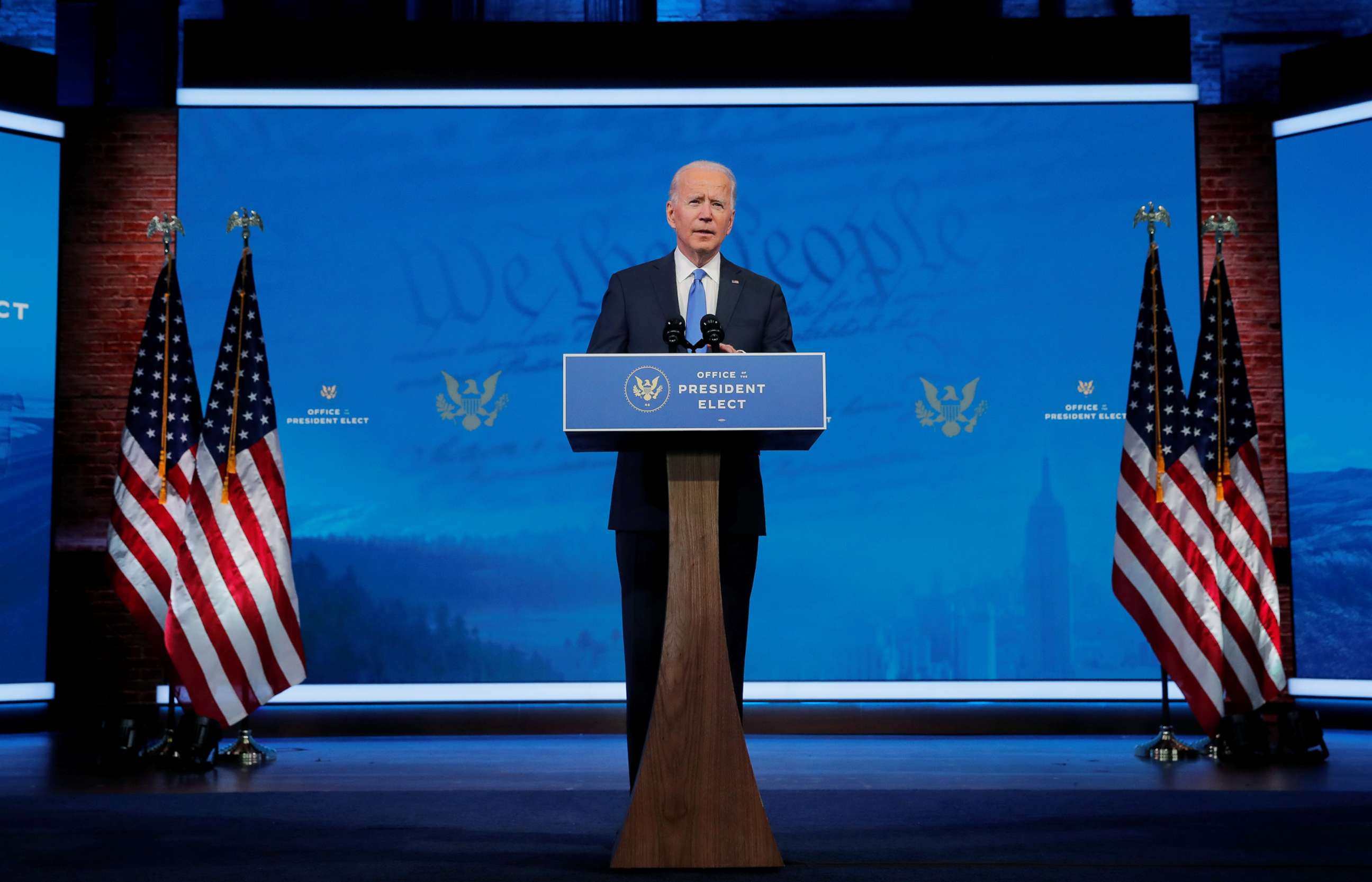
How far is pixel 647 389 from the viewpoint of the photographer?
2477 millimetres

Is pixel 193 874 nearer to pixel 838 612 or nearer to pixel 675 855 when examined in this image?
pixel 675 855

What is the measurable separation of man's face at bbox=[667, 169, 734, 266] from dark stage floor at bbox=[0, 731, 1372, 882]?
1432mm

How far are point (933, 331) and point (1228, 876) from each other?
422 cm

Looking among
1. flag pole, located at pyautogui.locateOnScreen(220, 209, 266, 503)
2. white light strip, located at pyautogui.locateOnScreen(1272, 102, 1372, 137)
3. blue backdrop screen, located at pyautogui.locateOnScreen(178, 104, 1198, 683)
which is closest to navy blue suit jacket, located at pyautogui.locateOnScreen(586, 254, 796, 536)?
flag pole, located at pyautogui.locateOnScreen(220, 209, 266, 503)

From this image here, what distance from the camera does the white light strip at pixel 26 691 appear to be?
19.9 feet

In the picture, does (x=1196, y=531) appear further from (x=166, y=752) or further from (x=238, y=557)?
(x=166, y=752)

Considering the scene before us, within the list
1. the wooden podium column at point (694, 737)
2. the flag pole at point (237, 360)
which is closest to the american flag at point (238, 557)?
the flag pole at point (237, 360)

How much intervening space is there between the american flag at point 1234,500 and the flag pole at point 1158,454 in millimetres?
170

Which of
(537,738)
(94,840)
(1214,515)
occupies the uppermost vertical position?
(1214,515)

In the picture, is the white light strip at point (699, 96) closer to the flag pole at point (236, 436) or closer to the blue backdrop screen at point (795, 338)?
the blue backdrop screen at point (795, 338)

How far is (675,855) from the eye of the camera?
2.46m

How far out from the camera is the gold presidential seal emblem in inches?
97.3

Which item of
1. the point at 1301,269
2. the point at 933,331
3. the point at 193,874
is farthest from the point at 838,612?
the point at 193,874

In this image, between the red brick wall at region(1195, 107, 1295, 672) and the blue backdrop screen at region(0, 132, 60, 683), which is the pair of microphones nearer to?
the red brick wall at region(1195, 107, 1295, 672)
